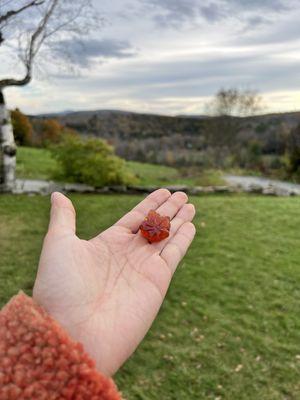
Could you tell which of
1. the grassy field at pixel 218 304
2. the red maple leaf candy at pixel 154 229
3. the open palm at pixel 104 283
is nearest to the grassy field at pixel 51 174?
the grassy field at pixel 218 304

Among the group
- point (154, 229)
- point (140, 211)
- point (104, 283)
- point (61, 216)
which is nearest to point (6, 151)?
point (140, 211)

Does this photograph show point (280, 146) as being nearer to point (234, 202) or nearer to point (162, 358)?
point (234, 202)

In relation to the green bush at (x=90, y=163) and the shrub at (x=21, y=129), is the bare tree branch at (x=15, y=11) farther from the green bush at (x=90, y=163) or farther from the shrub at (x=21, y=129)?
the shrub at (x=21, y=129)

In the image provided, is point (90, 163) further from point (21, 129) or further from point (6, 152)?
point (21, 129)

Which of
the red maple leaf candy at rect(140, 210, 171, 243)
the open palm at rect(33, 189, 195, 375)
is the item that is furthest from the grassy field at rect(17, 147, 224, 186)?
the open palm at rect(33, 189, 195, 375)

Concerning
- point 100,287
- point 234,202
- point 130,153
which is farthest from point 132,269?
point 130,153
